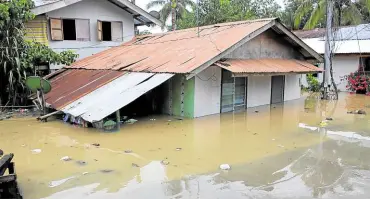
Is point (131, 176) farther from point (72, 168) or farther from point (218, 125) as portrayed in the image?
point (218, 125)

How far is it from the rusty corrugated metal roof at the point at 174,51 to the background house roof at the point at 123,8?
203cm

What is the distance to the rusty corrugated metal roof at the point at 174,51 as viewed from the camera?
36.6 feet

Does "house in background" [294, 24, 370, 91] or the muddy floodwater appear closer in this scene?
the muddy floodwater

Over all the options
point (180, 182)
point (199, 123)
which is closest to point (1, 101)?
point (199, 123)

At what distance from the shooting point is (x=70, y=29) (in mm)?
17234

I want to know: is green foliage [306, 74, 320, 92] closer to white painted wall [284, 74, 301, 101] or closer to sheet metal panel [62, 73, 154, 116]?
white painted wall [284, 74, 301, 101]

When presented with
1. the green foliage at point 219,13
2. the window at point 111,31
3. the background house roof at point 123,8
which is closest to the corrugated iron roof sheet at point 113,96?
the background house roof at point 123,8

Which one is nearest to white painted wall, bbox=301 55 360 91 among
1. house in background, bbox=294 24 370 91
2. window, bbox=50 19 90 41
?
house in background, bbox=294 24 370 91

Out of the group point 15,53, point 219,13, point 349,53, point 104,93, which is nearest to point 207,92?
point 104,93

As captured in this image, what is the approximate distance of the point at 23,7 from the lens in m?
13.3

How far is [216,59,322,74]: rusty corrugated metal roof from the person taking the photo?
11328mm

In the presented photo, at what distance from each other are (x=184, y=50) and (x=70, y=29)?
7.79 meters

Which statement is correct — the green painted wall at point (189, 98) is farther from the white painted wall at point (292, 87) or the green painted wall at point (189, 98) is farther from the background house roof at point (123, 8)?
the background house roof at point (123, 8)

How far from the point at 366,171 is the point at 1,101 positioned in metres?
12.6
